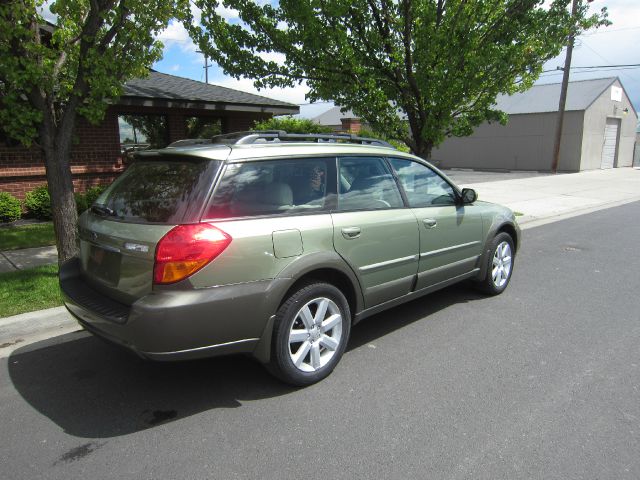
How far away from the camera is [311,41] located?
292 inches

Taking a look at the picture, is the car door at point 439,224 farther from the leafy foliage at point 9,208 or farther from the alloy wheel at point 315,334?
the leafy foliage at point 9,208

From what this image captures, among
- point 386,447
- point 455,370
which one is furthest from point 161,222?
point 455,370

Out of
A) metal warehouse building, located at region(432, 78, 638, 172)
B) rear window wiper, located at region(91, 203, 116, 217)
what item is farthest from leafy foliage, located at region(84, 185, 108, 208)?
metal warehouse building, located at region(432, 78, 638, 172)

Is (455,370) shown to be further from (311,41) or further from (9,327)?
(311,41)

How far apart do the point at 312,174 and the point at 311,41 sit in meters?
4.64

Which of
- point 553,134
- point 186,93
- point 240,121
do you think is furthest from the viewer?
point 553,134

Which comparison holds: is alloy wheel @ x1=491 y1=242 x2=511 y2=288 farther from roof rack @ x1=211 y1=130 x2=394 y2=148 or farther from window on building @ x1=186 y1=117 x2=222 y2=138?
window on building @ x1=186 y1=117 x2=222 y2=138

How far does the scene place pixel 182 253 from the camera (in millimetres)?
2791

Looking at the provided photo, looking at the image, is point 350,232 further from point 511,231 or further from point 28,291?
point 28,291

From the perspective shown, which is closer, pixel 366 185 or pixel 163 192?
pixel 163 192

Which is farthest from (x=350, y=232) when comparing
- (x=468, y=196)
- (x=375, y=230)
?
(x=468, y=196)

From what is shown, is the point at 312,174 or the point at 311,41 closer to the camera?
the point at 312,174

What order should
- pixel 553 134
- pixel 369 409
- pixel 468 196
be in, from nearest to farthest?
pixel 369 409 → pixel 468 196 → pixel 553 134

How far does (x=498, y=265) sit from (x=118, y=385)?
392 centimetres
